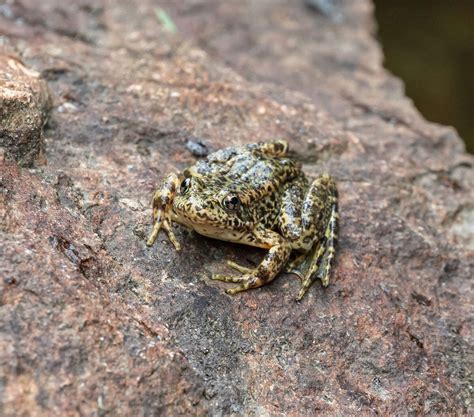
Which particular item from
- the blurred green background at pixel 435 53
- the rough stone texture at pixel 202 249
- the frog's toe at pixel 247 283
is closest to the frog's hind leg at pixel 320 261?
the rough stone texture at pixel 202 249

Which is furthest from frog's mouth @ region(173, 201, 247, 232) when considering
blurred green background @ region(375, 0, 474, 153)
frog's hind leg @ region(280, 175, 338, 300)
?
blurred green background @ region(375, 0, 474, 153)

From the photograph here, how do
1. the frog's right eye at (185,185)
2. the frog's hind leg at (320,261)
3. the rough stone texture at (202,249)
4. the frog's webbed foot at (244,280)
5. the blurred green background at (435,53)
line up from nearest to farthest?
the rough stone texture at (202,249), the frog's webbed foot at (244,280), the frog's right eye at (185,185), the frog's hind leg at (320,261), the blurred green background at (435,53)

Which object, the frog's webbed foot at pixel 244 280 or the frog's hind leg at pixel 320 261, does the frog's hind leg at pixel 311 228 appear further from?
the frog's webbed foot at pixel 244 280

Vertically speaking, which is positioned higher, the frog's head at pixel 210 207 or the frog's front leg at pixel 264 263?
the frog's head at pixel 210 207

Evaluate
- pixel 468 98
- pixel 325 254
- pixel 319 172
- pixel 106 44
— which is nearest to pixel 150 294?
pixel 325 254

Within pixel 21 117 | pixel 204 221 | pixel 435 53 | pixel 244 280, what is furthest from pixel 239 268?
pixel 435 53

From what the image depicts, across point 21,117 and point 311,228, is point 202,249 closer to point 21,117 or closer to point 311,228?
point 311,228

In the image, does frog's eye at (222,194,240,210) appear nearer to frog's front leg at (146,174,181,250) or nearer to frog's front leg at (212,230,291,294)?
frog's front leg at (212,230,291,294)
